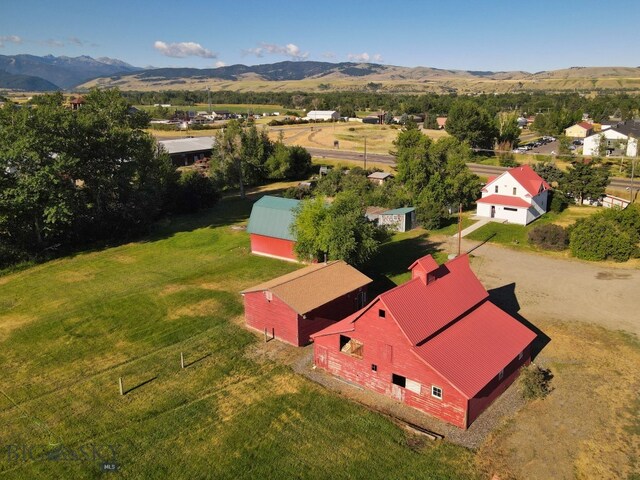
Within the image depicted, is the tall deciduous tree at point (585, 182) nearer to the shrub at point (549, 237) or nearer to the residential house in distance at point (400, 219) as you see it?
the shrub at point (549, 237)

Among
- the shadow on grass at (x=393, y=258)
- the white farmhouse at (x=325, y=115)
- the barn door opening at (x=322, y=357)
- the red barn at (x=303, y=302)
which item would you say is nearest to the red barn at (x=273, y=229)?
the shadow on grass at (x=393, y=258)

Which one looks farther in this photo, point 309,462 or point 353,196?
point 353,196

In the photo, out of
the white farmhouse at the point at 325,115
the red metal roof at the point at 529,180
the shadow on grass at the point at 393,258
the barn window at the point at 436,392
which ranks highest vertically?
the white farmhouse at the point at 325,115

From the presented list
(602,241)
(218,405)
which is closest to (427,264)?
(218,405)

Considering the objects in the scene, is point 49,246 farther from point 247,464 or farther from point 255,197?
point 247,464

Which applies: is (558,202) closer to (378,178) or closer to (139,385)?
(378,178)

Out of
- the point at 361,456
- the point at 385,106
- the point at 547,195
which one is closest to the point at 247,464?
the point at 361,456
